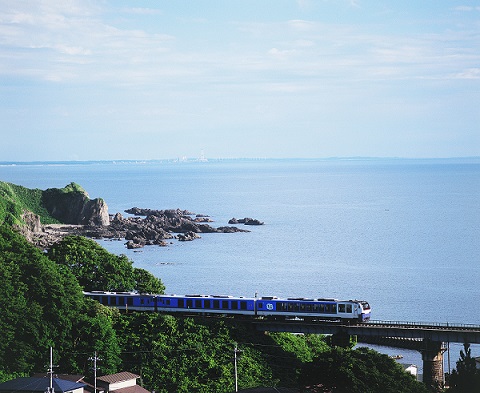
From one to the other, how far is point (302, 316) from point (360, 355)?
6.36 m

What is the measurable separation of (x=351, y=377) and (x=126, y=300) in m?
10.4

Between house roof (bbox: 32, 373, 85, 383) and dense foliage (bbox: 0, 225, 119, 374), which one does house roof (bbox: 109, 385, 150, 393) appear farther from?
dense foliage (bbox: 0, 225, 119, 374)

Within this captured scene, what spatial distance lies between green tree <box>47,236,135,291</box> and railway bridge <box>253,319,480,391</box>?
5.51 meters

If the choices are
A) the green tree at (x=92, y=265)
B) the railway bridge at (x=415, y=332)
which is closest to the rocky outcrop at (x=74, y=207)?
the green tree at (x=92, y=265)

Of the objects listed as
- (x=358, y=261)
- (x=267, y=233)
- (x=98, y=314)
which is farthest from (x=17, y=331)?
(x=267, y=233)

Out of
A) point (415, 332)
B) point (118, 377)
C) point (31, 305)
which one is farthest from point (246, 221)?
point (118, 377)

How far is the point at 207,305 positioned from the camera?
27719mm

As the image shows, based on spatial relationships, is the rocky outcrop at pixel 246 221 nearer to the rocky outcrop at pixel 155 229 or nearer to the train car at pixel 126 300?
the rocky outcrop at pixel 155 229

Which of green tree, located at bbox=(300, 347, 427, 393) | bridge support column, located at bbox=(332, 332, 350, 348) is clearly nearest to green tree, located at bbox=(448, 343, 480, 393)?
green tree, located at bbox=(300, 347, 427, 393)

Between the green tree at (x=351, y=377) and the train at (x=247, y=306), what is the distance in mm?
6143

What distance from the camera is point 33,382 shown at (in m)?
18.0

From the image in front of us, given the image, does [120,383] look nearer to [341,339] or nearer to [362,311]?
[341,339]

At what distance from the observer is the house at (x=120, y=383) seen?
793 inches

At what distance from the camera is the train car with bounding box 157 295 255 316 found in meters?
27.4
